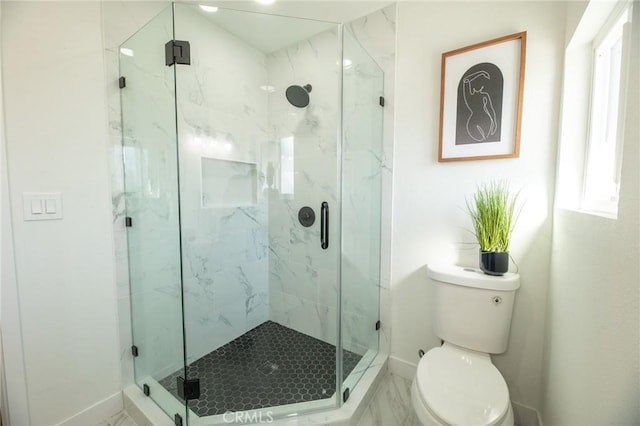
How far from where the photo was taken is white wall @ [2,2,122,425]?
1.09 m

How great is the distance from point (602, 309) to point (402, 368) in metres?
1.30

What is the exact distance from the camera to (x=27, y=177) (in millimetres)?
1114

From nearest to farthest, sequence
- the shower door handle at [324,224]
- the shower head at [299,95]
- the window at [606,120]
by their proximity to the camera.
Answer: the window at [606,120]
the shower door handle at [324,224]
the shower head at [299,95]

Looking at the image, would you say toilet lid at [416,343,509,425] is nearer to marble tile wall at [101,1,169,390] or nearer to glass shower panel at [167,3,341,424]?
glass shower panel at [167,3,341,424]

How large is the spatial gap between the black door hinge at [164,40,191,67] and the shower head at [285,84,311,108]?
0.75m

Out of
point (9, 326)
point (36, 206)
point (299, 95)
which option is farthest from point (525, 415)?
point (36, 206)

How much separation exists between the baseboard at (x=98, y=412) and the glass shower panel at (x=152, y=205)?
0.12 meters

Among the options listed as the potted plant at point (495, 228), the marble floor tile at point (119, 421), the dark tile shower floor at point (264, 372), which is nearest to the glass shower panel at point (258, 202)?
the dark tile shower floor at point (264, 372)

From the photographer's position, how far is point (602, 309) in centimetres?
67

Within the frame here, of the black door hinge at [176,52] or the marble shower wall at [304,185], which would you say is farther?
the marble shower wall at [304,185]

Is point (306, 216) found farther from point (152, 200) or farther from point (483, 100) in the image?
point (483, 100)

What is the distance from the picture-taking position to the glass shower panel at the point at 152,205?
53.9 inches

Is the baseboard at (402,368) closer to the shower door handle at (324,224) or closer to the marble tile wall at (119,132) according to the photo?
the shower door handle at (324,224)

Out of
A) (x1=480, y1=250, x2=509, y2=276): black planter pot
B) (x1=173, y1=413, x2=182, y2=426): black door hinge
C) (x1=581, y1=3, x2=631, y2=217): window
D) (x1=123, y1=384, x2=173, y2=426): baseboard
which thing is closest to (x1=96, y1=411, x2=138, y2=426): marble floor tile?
(x1=123, y1=384, x2=173, y2=426): baseboard
